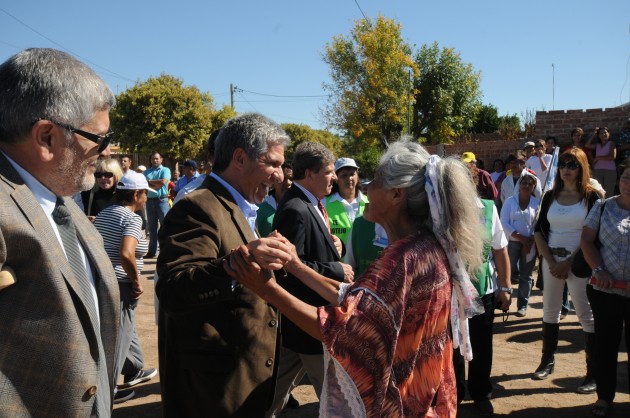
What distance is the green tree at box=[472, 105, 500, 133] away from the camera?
47.0 meters

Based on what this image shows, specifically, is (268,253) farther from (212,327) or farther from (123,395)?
(123,395)

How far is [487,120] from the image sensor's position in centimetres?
4788

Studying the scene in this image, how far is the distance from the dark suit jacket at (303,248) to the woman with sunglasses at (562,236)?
9.19ft

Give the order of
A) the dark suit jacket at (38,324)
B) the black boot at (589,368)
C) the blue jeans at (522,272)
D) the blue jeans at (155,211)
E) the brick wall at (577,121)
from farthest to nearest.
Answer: the brick wall at (577,121), the blue jeans at (155,211), the blue jeans at (522,272), the black boot at (589,368), the dark suit jacket at (38,324)

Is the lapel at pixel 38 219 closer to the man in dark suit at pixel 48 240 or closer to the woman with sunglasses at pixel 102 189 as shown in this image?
the man in dark suit at pixel 48 240

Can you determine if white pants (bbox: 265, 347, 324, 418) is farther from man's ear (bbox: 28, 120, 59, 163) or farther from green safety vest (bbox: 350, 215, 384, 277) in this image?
man's ear (bbox: 28, 120, 59, 163)

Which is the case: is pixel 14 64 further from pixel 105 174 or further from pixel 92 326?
pixel 105 174

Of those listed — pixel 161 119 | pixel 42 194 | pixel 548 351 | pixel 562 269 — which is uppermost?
pixel 161 119

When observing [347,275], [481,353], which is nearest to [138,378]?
[347,275]

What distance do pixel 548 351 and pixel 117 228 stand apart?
4.45m

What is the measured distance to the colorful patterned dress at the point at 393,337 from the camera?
→ 6.89ft

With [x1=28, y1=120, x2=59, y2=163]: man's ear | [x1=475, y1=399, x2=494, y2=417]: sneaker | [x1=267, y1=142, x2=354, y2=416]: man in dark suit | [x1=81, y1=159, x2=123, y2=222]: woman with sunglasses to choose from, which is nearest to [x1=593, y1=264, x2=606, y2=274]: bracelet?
[x1=475, y1=399, x2=494, y2=417]: sneaker

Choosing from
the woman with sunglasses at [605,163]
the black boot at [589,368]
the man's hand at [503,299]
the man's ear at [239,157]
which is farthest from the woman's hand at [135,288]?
the woman with sunglasses at [605,163]

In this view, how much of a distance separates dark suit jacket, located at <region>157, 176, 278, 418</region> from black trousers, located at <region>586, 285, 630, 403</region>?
11.2 feet
